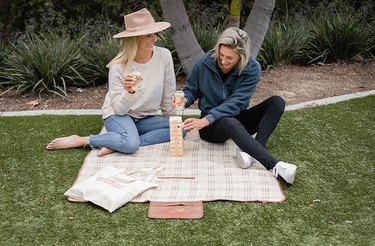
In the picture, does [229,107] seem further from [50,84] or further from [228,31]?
[50,84]

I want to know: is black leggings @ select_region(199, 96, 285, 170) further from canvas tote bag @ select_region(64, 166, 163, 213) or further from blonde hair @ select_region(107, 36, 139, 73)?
blonde hair @ select_region(107, 36, 139, 73)

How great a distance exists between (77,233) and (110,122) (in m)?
1.55

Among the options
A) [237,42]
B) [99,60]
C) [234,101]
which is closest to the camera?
[237,42]

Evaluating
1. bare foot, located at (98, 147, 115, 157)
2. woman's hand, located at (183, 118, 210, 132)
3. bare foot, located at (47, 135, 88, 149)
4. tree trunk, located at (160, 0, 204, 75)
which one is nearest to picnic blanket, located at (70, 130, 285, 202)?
bare foot, located at (98, 147, 115, 157)

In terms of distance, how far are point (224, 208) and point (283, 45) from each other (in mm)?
4177

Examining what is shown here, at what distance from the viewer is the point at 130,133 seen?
16.1ft

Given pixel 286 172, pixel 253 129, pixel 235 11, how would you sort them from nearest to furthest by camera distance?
pixel 286 172, pixel 253 129, pixel 235 11

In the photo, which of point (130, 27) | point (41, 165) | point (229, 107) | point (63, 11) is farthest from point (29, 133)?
point (63, 11)

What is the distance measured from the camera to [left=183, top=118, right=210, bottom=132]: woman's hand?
182 inches

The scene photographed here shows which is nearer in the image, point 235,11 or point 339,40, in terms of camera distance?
point 235,11

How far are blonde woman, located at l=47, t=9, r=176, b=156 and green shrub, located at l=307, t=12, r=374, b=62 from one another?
11.1ft

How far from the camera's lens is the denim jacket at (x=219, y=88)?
4.77m

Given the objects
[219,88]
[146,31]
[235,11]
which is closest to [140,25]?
[146,31]

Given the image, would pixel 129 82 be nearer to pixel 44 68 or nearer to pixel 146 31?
pixel 146 31
